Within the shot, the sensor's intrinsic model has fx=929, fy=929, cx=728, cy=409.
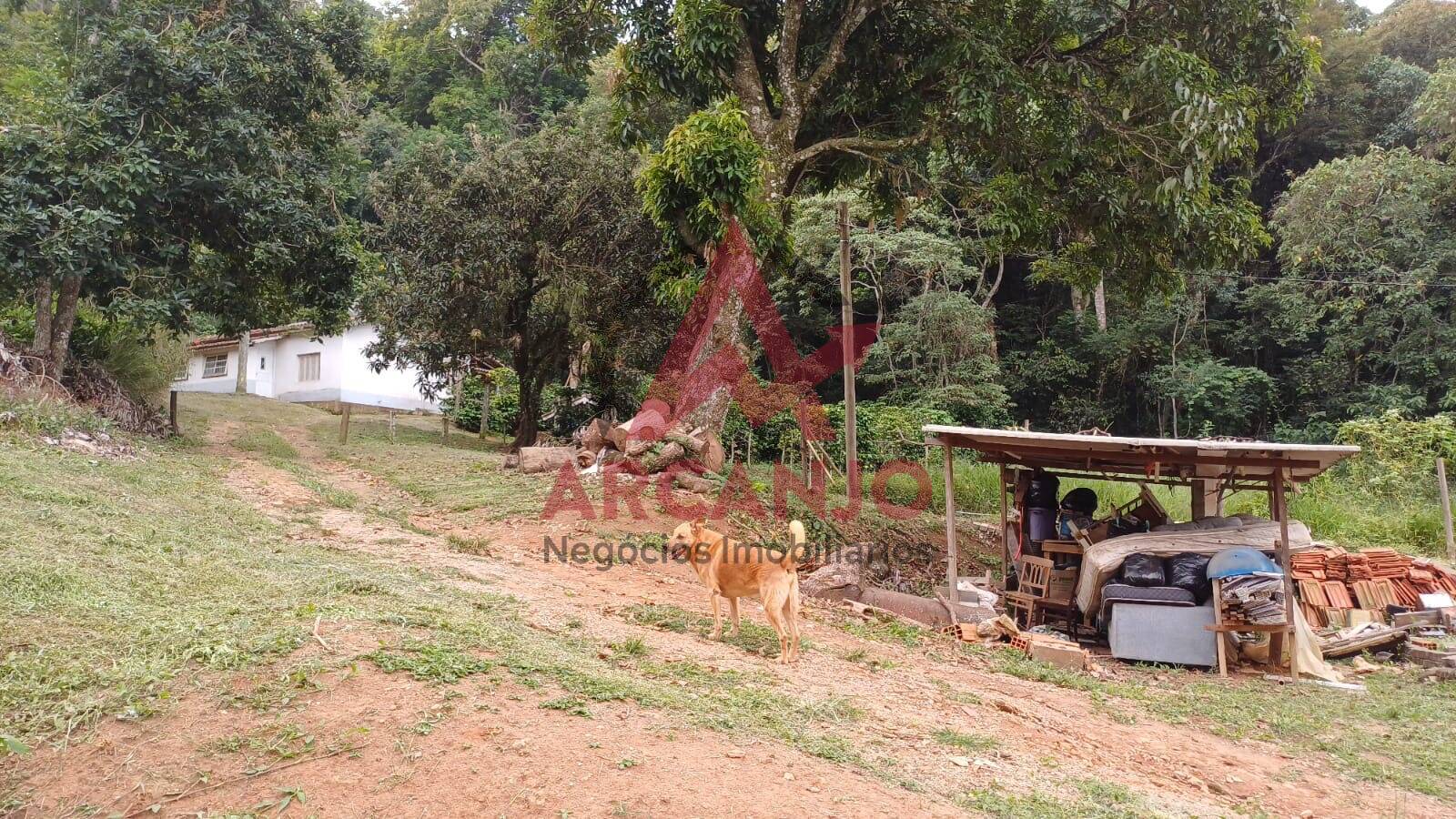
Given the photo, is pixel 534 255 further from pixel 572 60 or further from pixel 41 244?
pixel 41 244

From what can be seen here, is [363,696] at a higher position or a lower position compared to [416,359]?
lower

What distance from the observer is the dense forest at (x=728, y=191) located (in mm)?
13711

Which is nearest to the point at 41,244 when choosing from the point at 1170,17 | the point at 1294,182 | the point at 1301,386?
the point at 1170,17

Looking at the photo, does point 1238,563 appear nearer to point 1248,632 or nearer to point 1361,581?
point 1248,632

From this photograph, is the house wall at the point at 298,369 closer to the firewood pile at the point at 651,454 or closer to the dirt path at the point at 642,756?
the firewood pile at the point at 651,454

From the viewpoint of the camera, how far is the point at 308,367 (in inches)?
1294

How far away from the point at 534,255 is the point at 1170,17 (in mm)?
12542

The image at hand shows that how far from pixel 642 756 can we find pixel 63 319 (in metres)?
16.2

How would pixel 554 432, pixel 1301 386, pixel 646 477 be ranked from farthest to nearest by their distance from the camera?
pixel 1301 386 → pixel 554 432 → pixel 646 477

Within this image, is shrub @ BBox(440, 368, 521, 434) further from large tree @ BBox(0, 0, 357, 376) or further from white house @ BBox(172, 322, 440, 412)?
large tree @ BBox(0, 0, 357, 376)

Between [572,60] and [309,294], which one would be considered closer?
[572,60]

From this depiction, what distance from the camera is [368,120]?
3788 cm
